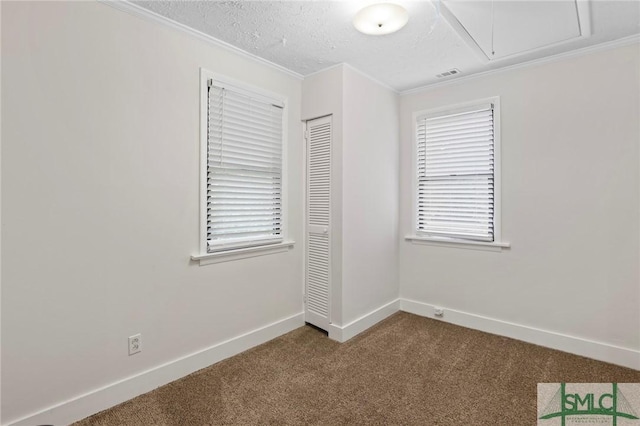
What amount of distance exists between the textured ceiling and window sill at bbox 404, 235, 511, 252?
1638 mm

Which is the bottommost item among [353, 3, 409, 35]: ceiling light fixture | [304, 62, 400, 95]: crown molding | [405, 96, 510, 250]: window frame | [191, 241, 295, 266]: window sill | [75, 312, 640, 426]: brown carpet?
[75, 312, 640, 426]: brown carpet

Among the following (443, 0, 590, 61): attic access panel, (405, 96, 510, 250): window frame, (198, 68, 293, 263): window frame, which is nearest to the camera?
(443, 0, 590, 61): attic access panel

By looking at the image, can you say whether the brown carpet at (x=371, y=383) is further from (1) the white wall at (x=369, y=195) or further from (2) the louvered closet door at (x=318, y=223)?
(1) the white wall at (x=369, y=195)

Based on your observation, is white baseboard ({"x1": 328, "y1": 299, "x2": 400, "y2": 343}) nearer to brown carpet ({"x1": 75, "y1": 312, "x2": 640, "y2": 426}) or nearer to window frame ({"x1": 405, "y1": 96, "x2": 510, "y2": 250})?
brown carpet ({"x1": 75, "y1": 312, "x2": 640, "y2": 426})

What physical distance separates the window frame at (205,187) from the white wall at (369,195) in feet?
1.85

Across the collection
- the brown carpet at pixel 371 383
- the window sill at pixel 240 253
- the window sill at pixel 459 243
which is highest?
the window sill at pixel 459 243

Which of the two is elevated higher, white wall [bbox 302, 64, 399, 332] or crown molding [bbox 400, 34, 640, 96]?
crown molding [bbox 400, 34, 640, 96]

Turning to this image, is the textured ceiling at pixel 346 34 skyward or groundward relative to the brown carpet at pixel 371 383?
skyward

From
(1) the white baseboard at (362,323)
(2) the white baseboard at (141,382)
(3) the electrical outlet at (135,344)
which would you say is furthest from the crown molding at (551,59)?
(3) the electrical outlet at (135,344)

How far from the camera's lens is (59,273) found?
6.08ft

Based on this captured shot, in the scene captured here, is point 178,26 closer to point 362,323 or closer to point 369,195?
point 369,195

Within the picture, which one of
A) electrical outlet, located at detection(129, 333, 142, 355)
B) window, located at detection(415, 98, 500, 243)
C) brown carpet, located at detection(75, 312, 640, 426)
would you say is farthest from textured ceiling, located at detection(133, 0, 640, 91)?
brown carpet, located at detection(75, 312, 640, 426)

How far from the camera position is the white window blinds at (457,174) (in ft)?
10.4

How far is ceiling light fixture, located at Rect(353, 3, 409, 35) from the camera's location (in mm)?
1958
